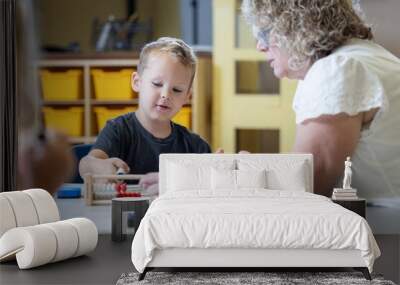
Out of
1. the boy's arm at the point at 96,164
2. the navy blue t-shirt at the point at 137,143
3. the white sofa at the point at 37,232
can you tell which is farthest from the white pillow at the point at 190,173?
the white sofa at the point at 37,232

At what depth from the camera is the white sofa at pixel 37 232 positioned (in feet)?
15.3

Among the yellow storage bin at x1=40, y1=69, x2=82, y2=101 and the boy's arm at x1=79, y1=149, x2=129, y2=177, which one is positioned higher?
the yellow storage bin at x1=40, y1=69, x2=82, y2=101

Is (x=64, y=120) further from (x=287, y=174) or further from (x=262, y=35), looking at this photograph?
(x=287, y=174)

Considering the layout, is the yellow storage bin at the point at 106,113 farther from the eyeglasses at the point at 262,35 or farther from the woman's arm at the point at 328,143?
the woman's arm at the point at 328,143

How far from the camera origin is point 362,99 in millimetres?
5418

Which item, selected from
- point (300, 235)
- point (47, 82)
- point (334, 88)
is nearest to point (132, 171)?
point (47, 82)

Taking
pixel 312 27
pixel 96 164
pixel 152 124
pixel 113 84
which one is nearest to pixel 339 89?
pixel 312 27

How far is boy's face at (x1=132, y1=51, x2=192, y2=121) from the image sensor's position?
19.9 ft

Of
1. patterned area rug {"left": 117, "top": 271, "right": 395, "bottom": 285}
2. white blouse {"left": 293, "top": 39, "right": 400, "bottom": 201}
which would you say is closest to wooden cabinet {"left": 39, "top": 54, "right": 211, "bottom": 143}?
white blouse {"left": 293, "top": 39, "right": 400, "bottom": 201}

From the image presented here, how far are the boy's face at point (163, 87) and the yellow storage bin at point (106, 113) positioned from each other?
6.7 inches

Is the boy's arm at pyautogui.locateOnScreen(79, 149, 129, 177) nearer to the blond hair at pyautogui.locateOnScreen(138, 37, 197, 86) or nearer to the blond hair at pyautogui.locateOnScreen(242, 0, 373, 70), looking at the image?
the blond hair at pyautogui.locateOnScreen(138, 37, 197, 86)

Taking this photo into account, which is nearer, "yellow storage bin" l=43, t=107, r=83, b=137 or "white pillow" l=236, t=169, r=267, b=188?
"white pillow" l=236, t=169, r=267, b=188

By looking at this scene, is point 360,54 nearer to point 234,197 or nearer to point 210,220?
point 234,197

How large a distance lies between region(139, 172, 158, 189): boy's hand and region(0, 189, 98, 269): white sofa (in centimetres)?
97
